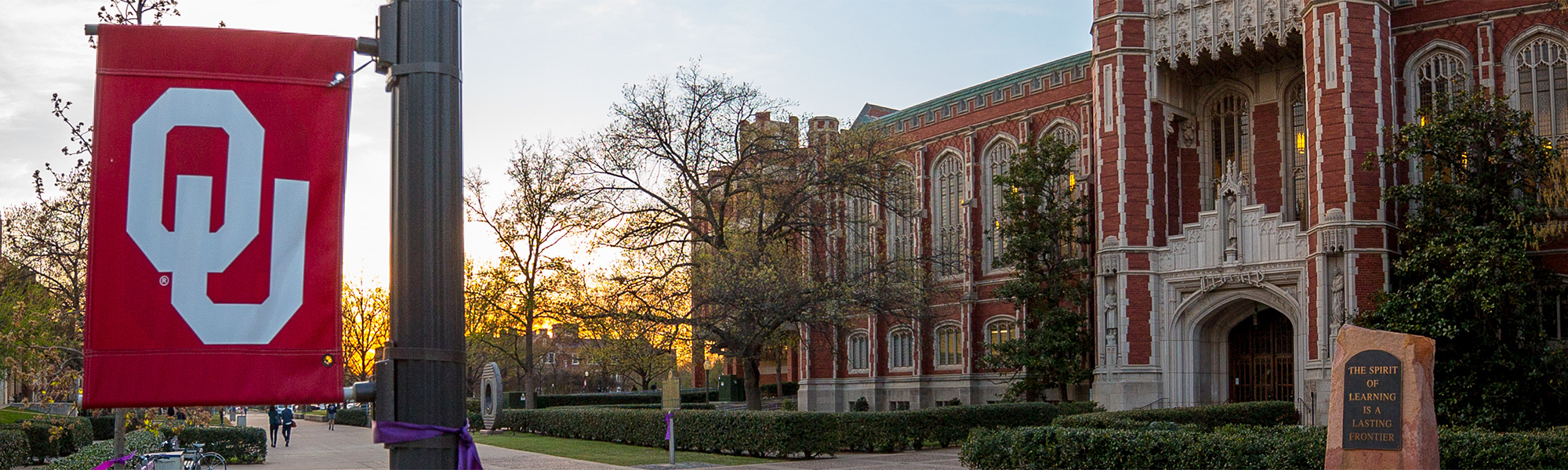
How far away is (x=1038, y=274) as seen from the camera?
35.0 metres

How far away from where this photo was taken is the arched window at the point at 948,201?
137ft

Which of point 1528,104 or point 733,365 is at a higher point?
point 1528,104

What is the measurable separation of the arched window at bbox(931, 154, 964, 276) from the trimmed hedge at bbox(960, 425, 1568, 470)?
Answer: 79.5 ft

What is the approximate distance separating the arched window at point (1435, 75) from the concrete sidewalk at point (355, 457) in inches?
815

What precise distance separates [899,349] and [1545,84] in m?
21.9

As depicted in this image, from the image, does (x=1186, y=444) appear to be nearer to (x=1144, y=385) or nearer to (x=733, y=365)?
(x=1144, y=385)

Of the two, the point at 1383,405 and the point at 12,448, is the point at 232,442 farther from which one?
the point at 1383,405

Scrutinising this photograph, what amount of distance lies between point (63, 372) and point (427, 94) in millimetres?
14349

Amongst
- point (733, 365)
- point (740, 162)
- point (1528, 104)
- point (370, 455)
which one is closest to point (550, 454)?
point (370, 455)

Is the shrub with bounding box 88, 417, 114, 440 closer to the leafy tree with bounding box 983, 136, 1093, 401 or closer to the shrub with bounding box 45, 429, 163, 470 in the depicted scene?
the shrub with bounding box 45, 429, 163, 470

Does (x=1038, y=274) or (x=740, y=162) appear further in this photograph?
(x=1038, y=274)

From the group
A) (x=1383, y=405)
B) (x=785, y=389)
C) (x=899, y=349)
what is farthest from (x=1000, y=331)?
(x=1383, y=405)

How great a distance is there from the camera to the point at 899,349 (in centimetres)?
4362

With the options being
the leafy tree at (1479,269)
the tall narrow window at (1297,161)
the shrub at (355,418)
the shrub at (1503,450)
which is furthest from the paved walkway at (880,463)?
the shrub at (355,418)
